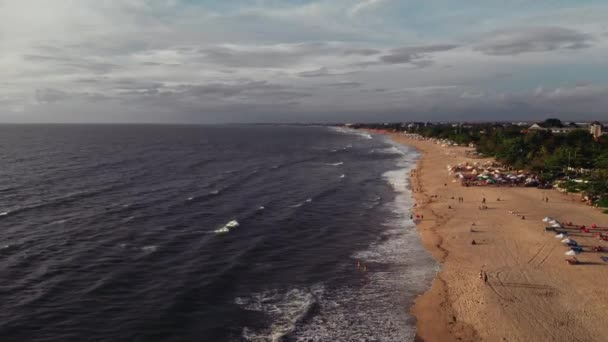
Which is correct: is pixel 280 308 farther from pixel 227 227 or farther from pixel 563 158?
pixel 563 158

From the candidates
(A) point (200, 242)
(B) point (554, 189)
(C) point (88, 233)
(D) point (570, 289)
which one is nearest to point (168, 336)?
(A) point (200, 242)

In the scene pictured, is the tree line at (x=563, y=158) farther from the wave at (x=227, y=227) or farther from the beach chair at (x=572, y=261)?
the wave at (x=227, y=227)

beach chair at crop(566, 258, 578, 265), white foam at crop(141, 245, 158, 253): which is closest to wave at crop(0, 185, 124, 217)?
white foam at crop(141, 245, 158, 253)

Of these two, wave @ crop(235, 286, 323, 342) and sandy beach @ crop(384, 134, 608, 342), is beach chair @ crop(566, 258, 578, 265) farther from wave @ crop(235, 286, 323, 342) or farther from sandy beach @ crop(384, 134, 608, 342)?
wave @ crop(235, 286, 323, 342)

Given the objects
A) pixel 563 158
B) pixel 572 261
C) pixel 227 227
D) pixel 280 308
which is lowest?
pixel 280 308

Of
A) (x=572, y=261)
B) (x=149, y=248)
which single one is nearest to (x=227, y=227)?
(x=149, y=248)
